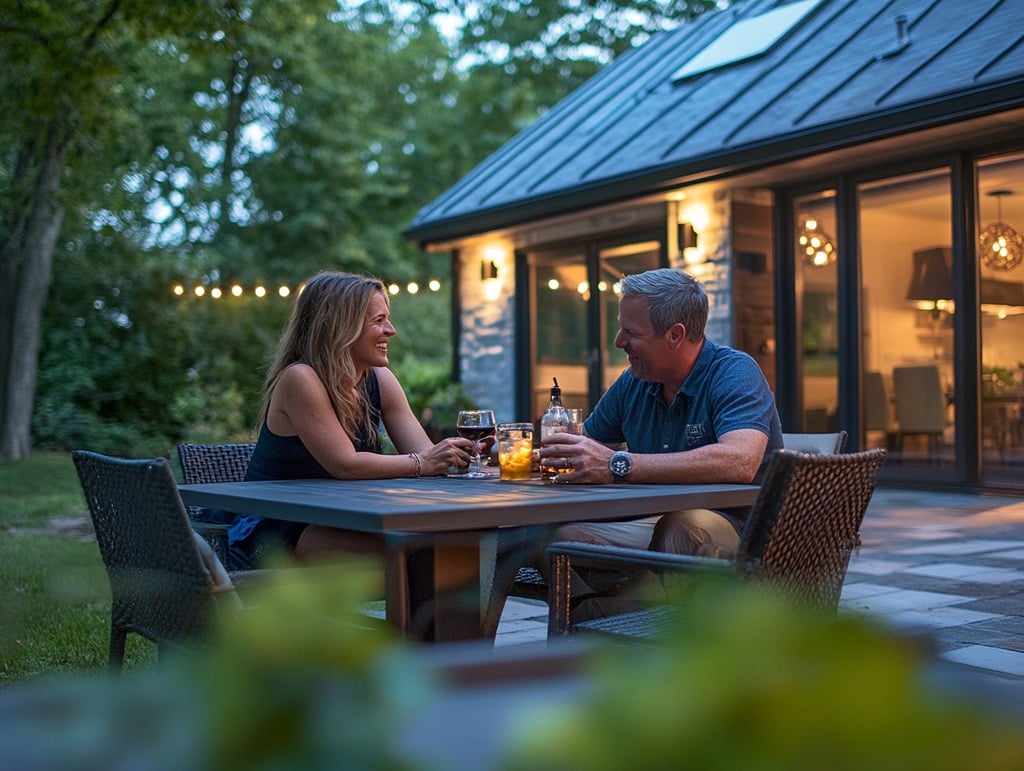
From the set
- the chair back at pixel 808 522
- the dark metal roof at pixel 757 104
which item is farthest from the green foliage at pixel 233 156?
the chair back at pixel 808 522

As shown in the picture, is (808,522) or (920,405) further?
Answer: (920,405)

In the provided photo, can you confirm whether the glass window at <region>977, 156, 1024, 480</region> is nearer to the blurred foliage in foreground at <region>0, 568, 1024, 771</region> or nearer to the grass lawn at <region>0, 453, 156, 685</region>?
the grass lawn at <region>0, 453, 156, 685</region>

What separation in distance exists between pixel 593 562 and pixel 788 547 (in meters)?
0.46

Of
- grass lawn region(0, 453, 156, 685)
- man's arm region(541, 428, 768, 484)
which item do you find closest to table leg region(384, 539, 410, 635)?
man's arm region(541, 428, 768, 484)

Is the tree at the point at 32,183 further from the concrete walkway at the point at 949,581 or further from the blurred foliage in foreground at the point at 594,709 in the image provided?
the blurred foliage in foreground at the point at 594,709

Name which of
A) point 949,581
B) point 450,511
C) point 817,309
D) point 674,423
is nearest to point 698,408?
point 674,423

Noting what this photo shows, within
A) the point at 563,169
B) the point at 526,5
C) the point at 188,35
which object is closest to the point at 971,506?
the point at 563,169

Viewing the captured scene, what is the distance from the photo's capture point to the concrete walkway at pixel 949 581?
343 cm

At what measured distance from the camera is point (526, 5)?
21.9m

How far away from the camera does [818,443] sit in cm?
355

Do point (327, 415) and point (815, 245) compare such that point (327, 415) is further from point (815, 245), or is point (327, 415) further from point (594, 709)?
point (815, 245)

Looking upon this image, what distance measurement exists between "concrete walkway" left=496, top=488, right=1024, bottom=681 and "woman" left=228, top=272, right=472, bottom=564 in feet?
2.69

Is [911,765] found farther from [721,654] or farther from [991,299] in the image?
[991,299]

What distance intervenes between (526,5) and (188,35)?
549 inches
